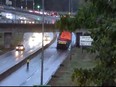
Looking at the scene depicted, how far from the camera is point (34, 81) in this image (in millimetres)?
51469

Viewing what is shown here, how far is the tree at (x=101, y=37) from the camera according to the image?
9906 mm

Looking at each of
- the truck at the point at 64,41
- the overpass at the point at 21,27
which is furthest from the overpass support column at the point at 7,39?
the truck at the point at 64,41

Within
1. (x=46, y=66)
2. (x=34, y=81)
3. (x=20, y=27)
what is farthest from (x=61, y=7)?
(x=34, y=81)

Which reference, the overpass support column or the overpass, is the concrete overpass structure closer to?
the overpass

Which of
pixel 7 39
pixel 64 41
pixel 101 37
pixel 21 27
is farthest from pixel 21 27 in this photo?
pixel 101 37

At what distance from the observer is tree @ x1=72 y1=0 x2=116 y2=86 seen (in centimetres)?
991

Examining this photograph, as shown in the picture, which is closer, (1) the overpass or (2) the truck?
(1) the overpass

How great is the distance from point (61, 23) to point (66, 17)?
0.66ft

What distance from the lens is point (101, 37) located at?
10.1 metres

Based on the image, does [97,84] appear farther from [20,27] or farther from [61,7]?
[61,7]

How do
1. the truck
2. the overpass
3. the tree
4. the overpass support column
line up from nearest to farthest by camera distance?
the tree < the overpass < the overpass support column < the truck

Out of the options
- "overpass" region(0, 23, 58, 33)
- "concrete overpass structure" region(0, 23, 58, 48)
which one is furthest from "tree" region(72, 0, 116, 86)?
"overpass" region(0, 23, 58, 33)

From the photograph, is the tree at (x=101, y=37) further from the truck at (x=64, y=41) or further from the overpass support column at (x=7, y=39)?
the truck at (x=64, y=41)

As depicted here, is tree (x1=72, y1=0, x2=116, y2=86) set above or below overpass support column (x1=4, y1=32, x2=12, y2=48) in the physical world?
above
